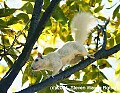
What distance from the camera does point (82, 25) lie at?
6.56 ft

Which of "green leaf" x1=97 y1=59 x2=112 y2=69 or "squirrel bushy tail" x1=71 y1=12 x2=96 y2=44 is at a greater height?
"squirrel bushy tail" x1=71 y1=12 x2=96 y2=44

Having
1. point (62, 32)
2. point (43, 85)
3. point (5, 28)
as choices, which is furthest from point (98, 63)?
point (43, 85)

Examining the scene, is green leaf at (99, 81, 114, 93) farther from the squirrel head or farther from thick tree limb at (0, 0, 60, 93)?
thick tree limb at (0, 0, 60, 93)

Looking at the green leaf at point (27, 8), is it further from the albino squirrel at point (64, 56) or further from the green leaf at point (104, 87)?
the green leaf at point (104, 87)

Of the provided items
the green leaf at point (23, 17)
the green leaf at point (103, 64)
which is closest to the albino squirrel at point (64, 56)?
the green leaf at point (23, 17)

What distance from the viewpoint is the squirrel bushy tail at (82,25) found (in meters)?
1.97

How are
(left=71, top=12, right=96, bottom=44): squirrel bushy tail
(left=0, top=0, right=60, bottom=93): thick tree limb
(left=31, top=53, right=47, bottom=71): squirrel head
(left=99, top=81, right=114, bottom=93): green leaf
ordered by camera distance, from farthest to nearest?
(left=99, top=81, right=114, bottom=93): green leaf, (left=71, top=12, right=96, bottom=44): squirrel bushy tail, (left=31, top=53, right=47, bottom=71): squirrel head, (left=0, top=0, right=60, bottom=93): thick tree limb

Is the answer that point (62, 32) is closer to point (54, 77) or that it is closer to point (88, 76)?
point (88, 76)

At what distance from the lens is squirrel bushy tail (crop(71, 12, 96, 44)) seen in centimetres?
197

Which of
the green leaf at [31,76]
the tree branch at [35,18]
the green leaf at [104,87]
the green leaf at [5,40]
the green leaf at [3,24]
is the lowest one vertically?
the green leaf at [104,87]

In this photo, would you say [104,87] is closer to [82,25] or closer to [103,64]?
[103,64]

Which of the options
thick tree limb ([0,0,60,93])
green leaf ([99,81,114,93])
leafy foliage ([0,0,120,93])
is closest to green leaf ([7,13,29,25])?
leafy foliage ([0,0,120,93])

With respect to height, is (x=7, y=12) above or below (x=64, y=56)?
above

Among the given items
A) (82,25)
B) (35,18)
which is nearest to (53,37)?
(82,25)
